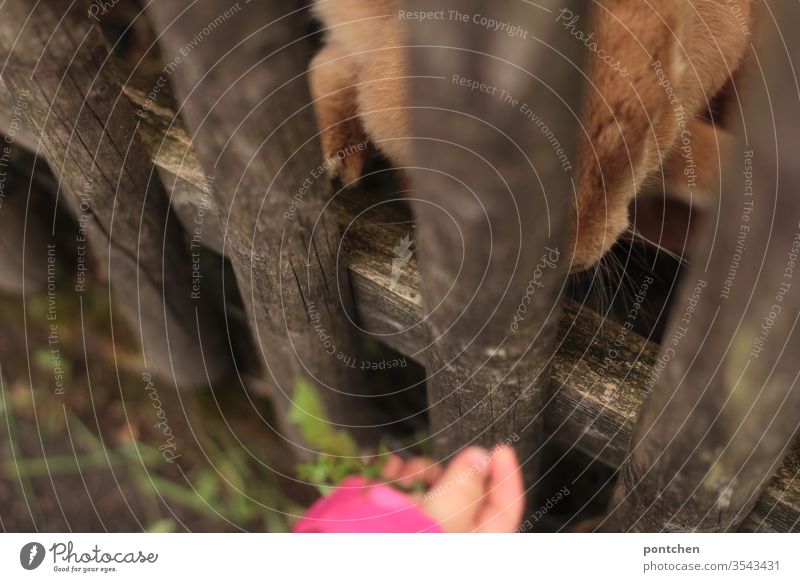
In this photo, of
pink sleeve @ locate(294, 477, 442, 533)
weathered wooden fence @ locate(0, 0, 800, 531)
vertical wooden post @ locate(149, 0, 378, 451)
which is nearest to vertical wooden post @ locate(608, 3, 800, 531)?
weathered wooden fence @ locate(0, 0, 800, 531)

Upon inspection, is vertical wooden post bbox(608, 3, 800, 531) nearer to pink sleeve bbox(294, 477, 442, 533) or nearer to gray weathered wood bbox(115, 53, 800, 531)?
gray weathered wood bbox(115, 53, 800, 531)

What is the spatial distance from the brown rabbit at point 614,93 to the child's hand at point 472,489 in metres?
0.25

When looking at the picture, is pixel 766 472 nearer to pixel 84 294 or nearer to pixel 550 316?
pixel 550 316

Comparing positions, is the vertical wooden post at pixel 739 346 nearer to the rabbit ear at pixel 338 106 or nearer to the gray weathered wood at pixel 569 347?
the gray weathered wood at pixel 569 347

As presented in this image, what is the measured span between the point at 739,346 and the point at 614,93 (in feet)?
0.69

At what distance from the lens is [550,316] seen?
562mm

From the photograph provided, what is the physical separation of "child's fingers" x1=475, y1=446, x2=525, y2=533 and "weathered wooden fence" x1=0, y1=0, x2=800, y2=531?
0.9 inches

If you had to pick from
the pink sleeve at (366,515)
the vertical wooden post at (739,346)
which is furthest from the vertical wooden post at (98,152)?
the vertical wooden post at (739,346)

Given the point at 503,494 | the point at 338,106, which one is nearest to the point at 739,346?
the point at 503,494

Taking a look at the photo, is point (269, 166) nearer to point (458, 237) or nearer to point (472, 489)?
point (458, 237)

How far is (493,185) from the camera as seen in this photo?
425 mm

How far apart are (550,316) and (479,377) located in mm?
96

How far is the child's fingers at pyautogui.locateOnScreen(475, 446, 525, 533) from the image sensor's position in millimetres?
687
